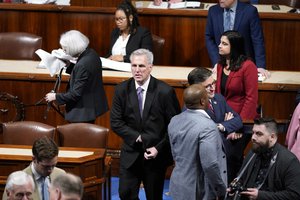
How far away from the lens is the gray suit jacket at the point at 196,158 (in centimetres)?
575

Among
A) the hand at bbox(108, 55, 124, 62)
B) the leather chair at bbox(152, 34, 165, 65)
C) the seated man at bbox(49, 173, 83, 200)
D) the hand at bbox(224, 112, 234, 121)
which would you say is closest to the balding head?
the hand at bbox(224, 112, 234, 121)

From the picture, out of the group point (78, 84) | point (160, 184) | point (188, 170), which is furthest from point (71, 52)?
point (188, 170)

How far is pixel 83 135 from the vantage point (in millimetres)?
6922

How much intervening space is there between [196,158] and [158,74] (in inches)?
98.3

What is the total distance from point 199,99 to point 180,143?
34cm

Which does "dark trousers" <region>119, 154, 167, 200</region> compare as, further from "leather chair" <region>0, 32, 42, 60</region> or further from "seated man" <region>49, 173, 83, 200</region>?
"leather chair" <region>0, 32, 42, 60</region>

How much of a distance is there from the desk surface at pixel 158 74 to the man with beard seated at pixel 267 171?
1868 millimetres

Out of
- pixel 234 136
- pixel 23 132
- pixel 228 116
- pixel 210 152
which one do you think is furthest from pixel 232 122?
pixel 23 132

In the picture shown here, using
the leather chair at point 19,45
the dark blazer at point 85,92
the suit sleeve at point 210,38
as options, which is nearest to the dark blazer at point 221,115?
the dark blazer at point 85,92

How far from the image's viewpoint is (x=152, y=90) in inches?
261

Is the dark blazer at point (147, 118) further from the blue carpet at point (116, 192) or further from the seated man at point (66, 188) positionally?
the seated man at point (66, 188)

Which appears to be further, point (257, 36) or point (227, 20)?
point (227, 20)

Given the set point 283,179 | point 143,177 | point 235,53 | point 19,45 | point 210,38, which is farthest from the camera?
point 19,45

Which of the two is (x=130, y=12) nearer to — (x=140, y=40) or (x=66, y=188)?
(x=140, y=40)
